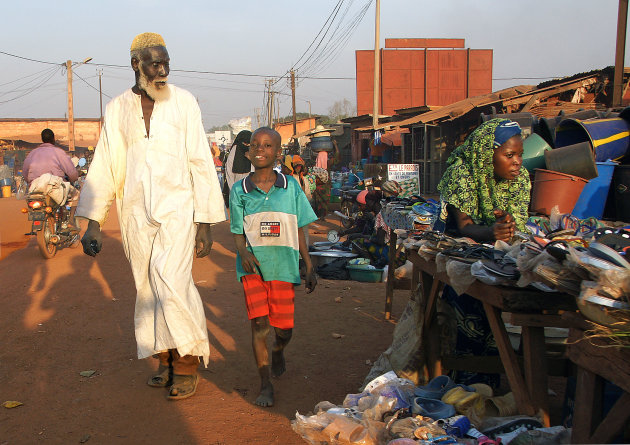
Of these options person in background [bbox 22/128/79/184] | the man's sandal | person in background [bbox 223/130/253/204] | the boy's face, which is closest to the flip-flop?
the man's sandal

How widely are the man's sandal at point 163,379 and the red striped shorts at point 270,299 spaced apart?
87cm

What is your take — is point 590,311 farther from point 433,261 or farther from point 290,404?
point 290,404

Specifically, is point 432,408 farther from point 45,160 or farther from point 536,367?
point 45,160

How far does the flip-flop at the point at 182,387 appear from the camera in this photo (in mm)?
4098

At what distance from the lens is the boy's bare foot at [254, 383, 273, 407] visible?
395cm

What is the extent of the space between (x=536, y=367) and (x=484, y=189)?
1.46 metres

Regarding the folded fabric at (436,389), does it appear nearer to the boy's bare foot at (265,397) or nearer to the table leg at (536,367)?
the table leg at (536,367)

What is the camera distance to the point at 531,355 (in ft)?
8.86

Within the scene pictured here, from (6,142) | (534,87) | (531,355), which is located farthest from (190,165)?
(6,142)

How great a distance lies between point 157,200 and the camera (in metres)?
4.03

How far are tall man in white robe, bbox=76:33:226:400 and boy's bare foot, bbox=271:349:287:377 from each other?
0.57 m

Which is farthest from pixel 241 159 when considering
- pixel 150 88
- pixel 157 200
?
pixel 157 200

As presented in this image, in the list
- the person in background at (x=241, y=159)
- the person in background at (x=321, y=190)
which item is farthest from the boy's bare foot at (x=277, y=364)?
the person in background at (x=321, y=190)

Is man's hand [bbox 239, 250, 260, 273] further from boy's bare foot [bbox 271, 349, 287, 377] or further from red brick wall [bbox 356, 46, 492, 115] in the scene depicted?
red brick wall [bbox 356, 46, 492, 115]
